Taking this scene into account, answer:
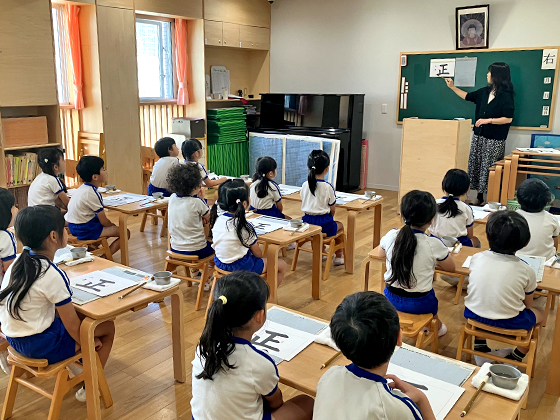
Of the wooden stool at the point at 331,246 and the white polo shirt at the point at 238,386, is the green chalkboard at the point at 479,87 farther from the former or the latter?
the white polo shirt at the point at 238,386

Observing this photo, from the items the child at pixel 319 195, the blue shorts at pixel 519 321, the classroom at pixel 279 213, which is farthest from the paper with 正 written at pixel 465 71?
the blue shorts at pixel 519 321

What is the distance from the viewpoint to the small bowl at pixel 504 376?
4.99 ft

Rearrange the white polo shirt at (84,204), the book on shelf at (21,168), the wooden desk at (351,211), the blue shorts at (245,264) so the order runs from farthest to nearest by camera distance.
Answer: the book on shelf at (21,168)
the wooden desk at (351,211)
the white polo shirt at (84,204)
the blue shorts at (245,264)

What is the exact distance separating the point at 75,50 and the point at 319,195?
3806mm

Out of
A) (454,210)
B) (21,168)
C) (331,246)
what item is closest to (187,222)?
(331,246)

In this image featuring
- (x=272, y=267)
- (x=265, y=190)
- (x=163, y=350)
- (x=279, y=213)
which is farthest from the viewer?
(x=279, y=213)

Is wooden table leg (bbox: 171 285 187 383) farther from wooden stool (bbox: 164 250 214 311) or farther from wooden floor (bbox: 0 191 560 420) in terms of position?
wooden stool (bbox: 164 250 214 311)

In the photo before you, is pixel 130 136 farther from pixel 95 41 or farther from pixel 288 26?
pixel 288 26

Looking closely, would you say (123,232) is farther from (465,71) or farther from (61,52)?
(465,71)

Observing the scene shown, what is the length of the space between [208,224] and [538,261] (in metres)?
2.09

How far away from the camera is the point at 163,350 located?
2.99 meters

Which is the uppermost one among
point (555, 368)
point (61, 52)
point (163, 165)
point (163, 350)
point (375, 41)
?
point (375, 41)

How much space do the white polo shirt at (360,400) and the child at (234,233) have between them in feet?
5.74

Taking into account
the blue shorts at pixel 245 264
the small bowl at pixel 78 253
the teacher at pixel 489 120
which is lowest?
the blue shorts at pixel 245 264
